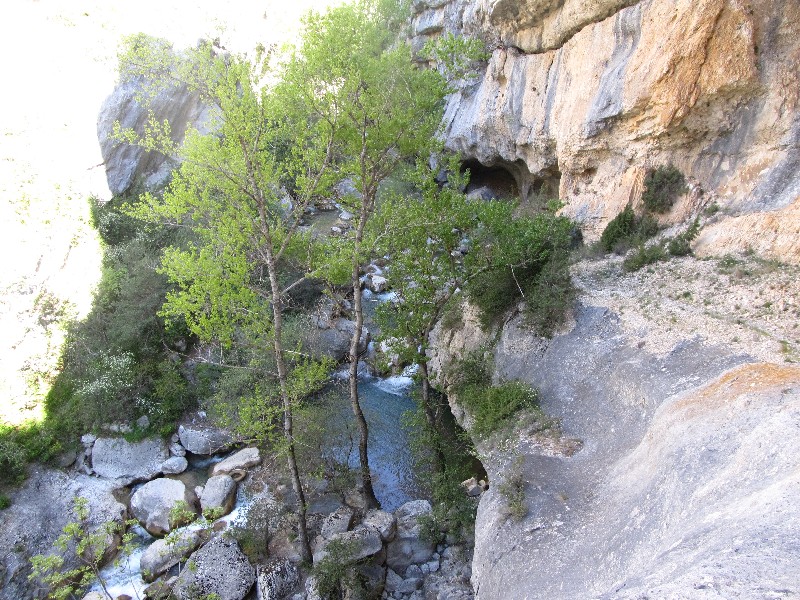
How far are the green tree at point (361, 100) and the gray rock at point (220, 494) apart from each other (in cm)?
420

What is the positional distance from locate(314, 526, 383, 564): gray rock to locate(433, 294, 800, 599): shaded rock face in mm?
2744

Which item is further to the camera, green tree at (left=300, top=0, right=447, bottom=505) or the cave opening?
the cave opening

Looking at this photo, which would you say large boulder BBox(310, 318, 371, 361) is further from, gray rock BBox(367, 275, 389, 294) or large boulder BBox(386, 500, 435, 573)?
large boulder BBox(386, 500, 435, 573)

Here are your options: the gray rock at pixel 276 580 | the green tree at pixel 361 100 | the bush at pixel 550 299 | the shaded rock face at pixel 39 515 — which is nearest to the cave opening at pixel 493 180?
the bush at pixel 550 299

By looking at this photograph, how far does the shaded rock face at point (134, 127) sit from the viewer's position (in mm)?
24266

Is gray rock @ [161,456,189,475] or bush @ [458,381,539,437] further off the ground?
gray rock @ [161,456,189,475]

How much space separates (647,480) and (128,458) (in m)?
14.2

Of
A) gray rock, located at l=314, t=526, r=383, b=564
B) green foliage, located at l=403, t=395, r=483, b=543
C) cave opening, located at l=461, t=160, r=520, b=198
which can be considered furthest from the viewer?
cave opening, located at l=461, t=160, r=520, b=198

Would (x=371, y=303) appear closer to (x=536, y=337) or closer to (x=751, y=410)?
(x=536, y=337)

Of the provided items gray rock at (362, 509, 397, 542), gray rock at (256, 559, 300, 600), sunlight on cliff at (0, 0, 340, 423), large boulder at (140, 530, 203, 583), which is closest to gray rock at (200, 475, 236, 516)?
large boulder at (140, 530, 203, 583)

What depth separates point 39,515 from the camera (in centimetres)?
1277

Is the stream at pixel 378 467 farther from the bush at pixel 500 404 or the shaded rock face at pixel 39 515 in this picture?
the bush at pixel 500 404

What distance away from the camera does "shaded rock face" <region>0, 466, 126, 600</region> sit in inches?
451

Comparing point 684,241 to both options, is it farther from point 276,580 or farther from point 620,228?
point 276,580
